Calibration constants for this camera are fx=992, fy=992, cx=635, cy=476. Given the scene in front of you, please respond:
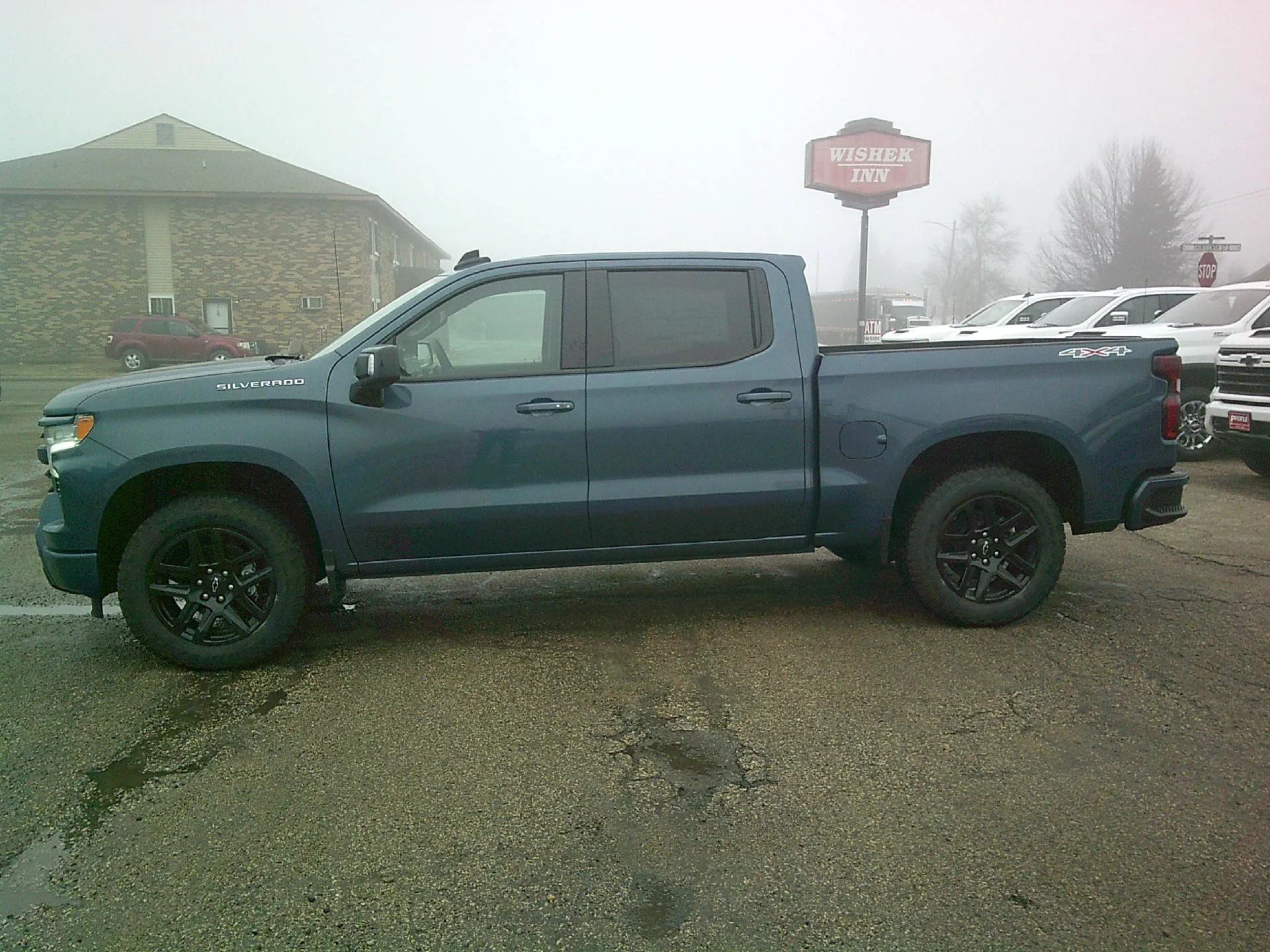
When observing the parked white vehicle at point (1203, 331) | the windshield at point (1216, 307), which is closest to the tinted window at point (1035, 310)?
the parked white vehicle at point (1203, 331)

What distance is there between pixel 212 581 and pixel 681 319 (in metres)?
2.56

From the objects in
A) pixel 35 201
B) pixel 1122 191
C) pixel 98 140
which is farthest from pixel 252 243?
pixel 1122 191

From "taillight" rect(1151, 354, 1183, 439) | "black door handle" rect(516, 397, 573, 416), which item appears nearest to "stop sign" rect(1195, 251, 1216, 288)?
"taillight" rect(1151, 354, 1183, 439)

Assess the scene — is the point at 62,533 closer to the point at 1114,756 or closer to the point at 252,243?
the point at 1114,756

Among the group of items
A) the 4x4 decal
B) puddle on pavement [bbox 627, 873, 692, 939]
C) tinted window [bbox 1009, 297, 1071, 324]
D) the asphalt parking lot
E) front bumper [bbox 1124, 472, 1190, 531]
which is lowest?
puddle on pavement [bbox 627, 873, 692, 939]

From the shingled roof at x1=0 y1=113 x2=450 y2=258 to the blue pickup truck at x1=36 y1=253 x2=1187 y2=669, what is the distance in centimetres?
3438

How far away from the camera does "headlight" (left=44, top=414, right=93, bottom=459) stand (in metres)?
4.48

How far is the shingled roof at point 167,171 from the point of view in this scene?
3569cm

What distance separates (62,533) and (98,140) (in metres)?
46.6

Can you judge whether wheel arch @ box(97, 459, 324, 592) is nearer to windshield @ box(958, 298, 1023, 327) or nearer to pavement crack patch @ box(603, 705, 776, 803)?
pavement crack patch @ box(603, 705, 776, 803)

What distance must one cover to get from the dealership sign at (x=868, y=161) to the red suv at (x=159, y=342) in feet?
93.0

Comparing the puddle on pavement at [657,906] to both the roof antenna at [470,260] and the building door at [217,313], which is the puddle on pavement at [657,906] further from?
the building door at [217,313]

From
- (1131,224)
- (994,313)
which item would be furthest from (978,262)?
(994,313)

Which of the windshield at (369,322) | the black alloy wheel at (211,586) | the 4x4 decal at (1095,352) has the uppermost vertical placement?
the windshield at (369,322)
